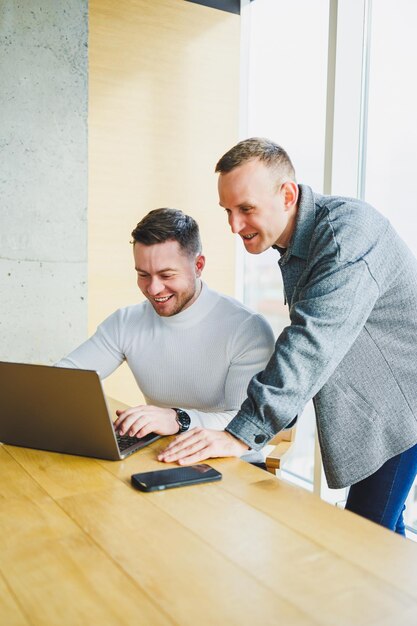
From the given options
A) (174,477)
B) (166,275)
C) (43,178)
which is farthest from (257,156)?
(43,178)

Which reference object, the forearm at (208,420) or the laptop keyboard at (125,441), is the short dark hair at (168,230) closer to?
the forearm at (208,420)

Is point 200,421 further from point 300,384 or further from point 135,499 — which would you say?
point 135,499

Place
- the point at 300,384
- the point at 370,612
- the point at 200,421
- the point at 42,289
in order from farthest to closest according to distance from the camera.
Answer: the point at 42,289, the point at 200,421, the point at 300,384, the point at 370,612

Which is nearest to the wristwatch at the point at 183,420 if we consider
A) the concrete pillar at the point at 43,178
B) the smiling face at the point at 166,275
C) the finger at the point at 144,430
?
the finger at the point at 144,430

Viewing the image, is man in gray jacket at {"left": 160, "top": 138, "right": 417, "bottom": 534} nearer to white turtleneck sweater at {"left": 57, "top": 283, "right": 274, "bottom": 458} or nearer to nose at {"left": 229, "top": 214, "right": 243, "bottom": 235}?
nose at {"left": 229, "top": 214, "right": 243, "bottom": 235}

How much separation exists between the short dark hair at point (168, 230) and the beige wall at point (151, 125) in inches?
48.1

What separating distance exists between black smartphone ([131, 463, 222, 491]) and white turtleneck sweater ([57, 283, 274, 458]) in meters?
0.58

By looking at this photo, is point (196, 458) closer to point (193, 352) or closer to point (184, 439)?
point (184, 439)

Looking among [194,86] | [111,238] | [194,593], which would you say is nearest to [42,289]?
[111,238]

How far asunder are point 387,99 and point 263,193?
156 cm

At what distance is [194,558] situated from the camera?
0.96 meters

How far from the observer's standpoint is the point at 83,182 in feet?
10.5

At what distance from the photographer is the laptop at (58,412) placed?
138 cm

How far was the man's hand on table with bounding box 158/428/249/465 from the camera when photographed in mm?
1412
